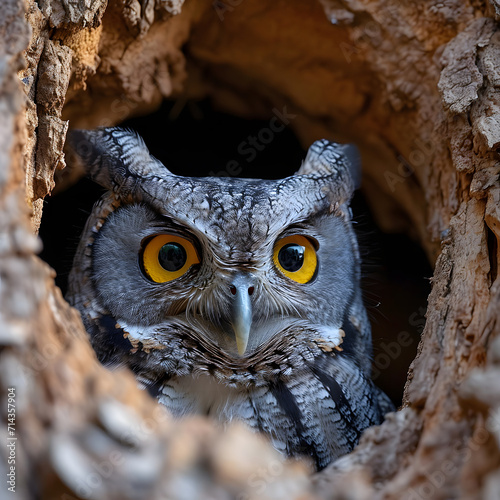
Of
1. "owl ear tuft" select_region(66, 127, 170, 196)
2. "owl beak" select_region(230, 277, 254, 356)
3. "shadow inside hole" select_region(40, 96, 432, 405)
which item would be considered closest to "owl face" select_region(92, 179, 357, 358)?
"owl beak" select_region(230, 277, 254, 356)

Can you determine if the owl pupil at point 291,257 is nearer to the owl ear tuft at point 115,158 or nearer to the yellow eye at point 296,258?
the yellow eye at point 296,258

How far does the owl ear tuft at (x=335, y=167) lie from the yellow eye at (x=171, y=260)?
24.2 inches

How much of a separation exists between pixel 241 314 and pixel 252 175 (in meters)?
1.93

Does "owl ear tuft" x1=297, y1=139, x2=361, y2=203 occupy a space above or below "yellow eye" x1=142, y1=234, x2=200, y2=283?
above

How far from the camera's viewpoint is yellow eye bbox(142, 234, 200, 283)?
2068 millimetres

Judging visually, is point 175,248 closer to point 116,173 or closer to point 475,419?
point 116,173

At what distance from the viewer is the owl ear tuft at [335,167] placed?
92.8 inches

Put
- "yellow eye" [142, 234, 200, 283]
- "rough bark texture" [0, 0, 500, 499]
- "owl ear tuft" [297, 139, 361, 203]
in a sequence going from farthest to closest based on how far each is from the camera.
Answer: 1. "owl ear tuft" [297, 139, 361, 203]
2. "yellow eye" [142, 234, 200, 283]
3. "rough bark texture" [0, 0, 500, 499]

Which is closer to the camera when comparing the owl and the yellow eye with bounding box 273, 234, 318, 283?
the owl

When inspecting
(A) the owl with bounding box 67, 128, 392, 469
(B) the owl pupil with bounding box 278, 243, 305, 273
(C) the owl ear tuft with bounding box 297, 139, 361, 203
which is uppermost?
(C) the owl ear tuft with bounding box 297, 139, 361, 203

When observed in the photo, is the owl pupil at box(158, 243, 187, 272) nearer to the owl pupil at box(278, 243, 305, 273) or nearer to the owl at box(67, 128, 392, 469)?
the owl at box(67, 128, 392, 469)

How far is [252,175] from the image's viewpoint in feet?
12.0

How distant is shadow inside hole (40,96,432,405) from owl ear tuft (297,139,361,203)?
898 millimetres

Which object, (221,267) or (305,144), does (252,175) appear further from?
(221,267)
